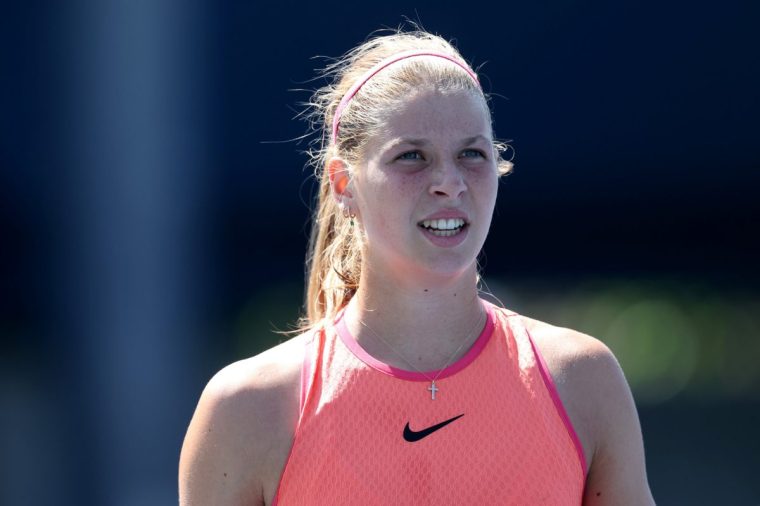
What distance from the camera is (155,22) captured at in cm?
493

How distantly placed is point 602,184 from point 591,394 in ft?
13.4

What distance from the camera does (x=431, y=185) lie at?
158 cm

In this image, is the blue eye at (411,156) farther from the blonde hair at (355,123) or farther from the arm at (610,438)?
the arm at (610,438)

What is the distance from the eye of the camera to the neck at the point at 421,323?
1.64m

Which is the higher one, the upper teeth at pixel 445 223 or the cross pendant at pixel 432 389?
the upper teeth at pixel 445 223

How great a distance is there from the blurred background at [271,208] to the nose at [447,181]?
3132 mm

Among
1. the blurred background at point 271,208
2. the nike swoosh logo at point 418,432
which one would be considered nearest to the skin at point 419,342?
the nike swoosh logo at point 418,432

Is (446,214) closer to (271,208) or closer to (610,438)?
(610,438)

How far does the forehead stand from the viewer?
161cm

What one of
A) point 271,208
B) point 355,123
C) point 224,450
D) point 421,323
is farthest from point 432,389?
point 271,208

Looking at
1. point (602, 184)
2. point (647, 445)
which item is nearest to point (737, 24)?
point (602, 184)

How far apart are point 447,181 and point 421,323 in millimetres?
251

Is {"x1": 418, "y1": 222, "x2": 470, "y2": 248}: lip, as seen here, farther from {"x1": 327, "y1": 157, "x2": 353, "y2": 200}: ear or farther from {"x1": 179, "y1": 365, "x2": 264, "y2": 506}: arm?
{"x1": 179, "y1": 365, "x2": 264, "y2": 506}: arm

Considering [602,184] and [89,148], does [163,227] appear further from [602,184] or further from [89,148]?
[602,184]
